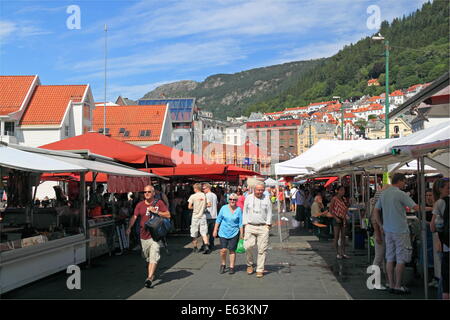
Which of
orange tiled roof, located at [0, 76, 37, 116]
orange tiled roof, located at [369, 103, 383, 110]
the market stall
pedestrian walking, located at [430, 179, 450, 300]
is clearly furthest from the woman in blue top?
orange tiled roof, located at [369, 103, 383, 110]

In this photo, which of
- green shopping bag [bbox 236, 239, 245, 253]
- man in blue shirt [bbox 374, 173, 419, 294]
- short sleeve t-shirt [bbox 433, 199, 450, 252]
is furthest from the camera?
green shopping bag [bbox 236, 239, 245, 253]

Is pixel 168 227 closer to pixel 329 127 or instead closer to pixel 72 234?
pixel 72 234

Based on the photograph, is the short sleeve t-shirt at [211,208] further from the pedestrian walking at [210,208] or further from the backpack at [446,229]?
the backpack at [446,229]

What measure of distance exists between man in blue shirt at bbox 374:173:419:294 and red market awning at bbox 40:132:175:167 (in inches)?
301

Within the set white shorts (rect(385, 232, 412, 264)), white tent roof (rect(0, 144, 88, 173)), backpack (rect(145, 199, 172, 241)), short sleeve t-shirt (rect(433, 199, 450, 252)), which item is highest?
white tent roof (rect(0, 144, 88, 173))

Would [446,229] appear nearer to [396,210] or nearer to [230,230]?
[396,210]

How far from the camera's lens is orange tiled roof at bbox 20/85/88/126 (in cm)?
4800

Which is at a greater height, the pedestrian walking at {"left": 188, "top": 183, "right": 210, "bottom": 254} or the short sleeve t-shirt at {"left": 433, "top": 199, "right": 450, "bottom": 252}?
the short sleeve t-shirt at {"left": 433, "top": 199, "right": 450, "bottom": 252}

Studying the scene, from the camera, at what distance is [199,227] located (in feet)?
45.7

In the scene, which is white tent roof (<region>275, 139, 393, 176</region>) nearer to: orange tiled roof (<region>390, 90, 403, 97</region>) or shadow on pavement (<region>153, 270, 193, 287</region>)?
shadow on pavement (<region>153, 270, 193, 287</region>)

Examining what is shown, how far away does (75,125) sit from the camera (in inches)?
2019

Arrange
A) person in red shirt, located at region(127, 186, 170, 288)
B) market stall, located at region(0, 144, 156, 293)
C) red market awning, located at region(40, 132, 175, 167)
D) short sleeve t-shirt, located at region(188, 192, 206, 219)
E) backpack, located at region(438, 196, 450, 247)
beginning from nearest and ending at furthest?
backpack, located at region(438, 196, 450, 247)
market stall, located at region(0, 144, 156, 293)
person in red shirt, located at region(127, 186, 170, 288)
red market awning, located at region(40, 132, 175, 167)
short sleeve t-shirt, located at region(188, 192, 206, 219)

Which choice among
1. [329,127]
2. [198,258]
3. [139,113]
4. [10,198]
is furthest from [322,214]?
[329,127]

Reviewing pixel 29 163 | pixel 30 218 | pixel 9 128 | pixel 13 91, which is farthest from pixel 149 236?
pixel 13 91
